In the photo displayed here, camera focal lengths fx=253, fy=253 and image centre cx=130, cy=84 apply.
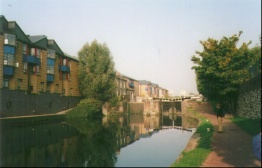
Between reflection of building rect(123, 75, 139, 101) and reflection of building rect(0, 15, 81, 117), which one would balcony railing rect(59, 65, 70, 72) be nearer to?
reflection of building rect(0, 15, 81, 117)

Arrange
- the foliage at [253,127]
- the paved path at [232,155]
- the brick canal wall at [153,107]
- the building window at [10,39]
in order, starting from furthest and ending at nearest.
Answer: the brick canal wall at [153,107] < the building window at [10,39] < the foliage at [253,127] < the paved path at [232,155]

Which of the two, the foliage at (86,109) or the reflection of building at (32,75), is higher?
the reflection of building at (32,75)

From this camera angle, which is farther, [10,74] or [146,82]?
[146,82]

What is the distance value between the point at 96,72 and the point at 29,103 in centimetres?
1587

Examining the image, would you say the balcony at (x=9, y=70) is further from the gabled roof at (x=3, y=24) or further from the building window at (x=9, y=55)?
the gabled roof at (x=3, y=24)

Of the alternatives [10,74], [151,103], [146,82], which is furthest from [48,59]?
[146,82]

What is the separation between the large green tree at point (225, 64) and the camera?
30.4 meters

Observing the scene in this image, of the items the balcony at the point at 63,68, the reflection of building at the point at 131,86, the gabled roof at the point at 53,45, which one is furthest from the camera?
the reflection of building at the point at 131,86

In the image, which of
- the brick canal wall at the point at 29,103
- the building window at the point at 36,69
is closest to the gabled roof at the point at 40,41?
the building window at the point at 36,69

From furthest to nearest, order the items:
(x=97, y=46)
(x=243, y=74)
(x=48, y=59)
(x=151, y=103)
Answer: (x=151, y=103) < (x=97, y=46) < (x=48, y=59) < (x=243, y=74)

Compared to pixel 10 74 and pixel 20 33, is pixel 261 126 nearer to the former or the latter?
pixel 10 74

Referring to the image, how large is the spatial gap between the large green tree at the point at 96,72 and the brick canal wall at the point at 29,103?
4713mm

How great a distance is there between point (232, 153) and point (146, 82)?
343 ft

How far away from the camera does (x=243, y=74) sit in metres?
30.5
